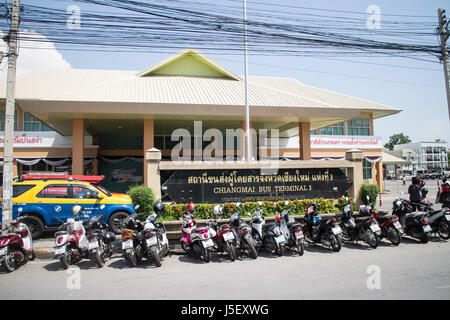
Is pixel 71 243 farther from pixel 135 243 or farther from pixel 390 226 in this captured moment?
pixel 390 226

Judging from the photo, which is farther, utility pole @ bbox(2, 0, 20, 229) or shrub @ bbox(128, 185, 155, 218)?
shrub @ bbox(128, 185, 155, 218)

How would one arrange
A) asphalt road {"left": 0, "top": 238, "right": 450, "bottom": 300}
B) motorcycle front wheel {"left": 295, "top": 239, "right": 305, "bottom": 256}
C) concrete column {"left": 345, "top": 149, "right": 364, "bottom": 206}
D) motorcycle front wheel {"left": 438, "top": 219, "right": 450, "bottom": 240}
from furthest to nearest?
concrete column {"left": 345, "top": 149, "right": 364, "bottom": 206}
motorcycle front wheel {"left": 438, "top": 219, "right": 450, "bottom": 240}
motorcycle front wheel {"left": 295, "top": 239, "right": 305, "bottom": 256}
asphalt road {"left": 0, "top": 238, "right": 450, "bottom": 300}

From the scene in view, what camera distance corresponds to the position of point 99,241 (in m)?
6.44

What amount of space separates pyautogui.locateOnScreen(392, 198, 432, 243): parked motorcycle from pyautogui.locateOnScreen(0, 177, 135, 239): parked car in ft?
25.7

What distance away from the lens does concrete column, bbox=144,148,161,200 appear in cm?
943

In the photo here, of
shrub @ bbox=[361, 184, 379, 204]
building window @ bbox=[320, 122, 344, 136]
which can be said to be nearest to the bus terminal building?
building window @ bbox=[320, 122, 344, 136]

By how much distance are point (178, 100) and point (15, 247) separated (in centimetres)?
918

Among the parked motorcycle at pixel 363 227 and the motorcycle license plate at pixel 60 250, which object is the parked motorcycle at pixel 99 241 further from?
the parked motorcycle at pixel 363 227

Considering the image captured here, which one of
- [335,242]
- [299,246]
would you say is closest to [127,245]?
[299,246]

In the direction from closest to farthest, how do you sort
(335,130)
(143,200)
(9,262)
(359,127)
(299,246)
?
1. (9,262)
2. (299,246)
3. (143,200)
4. (359,127)
5. (335,130)

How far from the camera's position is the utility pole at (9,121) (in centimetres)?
756

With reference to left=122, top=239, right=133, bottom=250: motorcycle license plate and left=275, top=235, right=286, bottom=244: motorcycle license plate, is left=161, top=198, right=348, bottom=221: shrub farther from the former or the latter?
left=122, top=239, right=133, bottom=250: motorcycle license plate

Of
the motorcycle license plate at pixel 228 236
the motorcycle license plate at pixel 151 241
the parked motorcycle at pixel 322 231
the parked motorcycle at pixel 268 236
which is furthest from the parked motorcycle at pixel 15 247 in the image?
the parked motorcycle at pixel 322 231

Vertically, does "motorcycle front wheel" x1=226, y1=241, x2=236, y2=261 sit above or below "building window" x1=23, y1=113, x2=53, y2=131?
below
